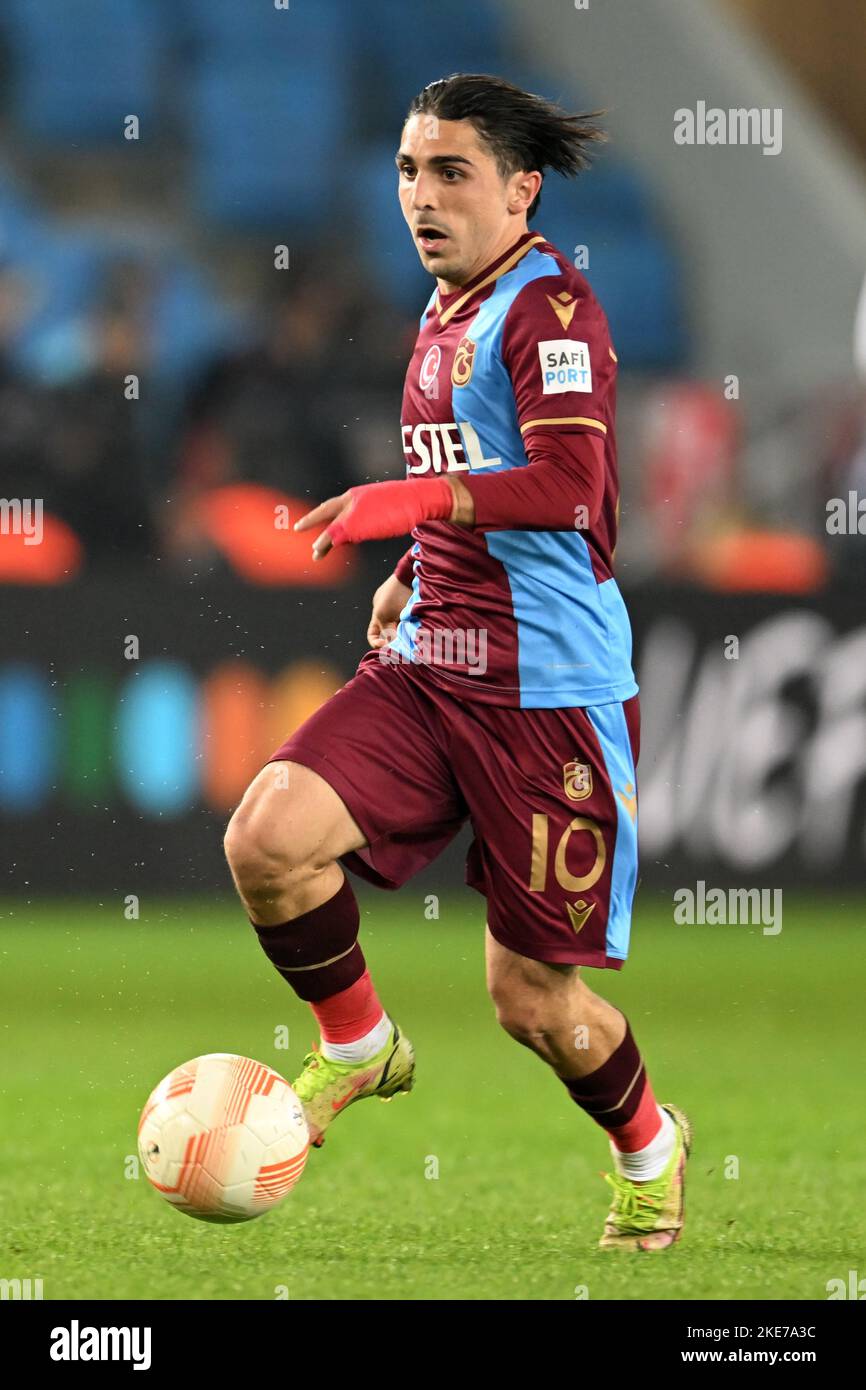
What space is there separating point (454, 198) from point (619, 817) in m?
1.21

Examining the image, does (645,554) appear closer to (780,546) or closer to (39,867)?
(780,546)

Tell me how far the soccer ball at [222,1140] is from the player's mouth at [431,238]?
1568mm

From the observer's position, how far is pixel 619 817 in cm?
429

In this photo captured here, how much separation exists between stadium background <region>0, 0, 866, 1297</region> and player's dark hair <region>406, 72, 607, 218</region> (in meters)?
2.20

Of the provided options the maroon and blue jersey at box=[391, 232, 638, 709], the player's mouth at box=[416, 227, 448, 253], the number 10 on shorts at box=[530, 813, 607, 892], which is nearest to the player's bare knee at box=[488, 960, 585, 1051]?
the number 10 on shorts at box=[530, 813, 607, 892]

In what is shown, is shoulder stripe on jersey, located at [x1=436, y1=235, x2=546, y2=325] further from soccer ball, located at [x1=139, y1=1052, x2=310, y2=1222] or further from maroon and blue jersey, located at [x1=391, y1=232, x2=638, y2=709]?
soccer ball, located at [x1=139, y1=1052, x2=310, y2=1222]

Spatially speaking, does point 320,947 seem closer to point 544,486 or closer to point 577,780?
point 577,780

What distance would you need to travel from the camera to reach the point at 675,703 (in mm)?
8688

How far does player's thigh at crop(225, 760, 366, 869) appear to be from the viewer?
4.05 meters

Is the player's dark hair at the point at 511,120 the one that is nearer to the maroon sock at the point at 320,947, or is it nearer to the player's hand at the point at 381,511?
the player's hand at the point at 381,511

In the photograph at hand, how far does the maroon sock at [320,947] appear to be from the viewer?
420cm

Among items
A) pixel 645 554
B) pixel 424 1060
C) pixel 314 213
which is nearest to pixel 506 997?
pixel 424 1060

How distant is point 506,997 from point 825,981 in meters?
4.01

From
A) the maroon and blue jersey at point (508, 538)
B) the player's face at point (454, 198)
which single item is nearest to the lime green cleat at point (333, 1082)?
the maroon and blue jersey at point (508, 538)
